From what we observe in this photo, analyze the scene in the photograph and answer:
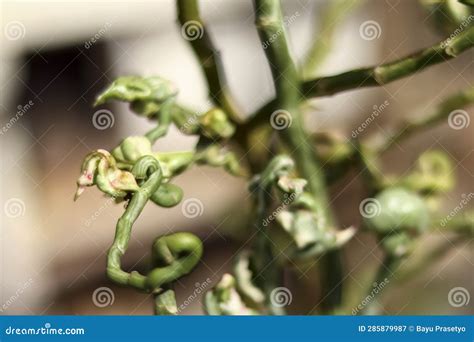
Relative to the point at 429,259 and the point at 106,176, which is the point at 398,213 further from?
the point at 106,176

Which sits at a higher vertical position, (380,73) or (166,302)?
(380,73)

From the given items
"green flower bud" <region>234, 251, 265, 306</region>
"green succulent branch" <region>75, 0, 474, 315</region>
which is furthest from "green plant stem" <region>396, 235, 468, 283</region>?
"green flower bud" <region>234, 251, 265, 306</region>

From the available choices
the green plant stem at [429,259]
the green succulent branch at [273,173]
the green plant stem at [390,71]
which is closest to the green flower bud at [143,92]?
the green succulent branch at [273,173]

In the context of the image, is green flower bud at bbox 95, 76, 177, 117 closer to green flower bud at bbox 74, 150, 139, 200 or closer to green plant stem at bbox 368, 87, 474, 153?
green flower bud at bbox 74, 150, 139, 200

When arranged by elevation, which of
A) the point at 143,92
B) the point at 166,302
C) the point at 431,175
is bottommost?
the point at 166,302

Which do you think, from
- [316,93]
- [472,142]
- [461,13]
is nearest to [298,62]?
[316,93]

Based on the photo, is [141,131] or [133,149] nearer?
[133,149]

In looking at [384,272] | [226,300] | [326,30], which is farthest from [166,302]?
[326,30]
